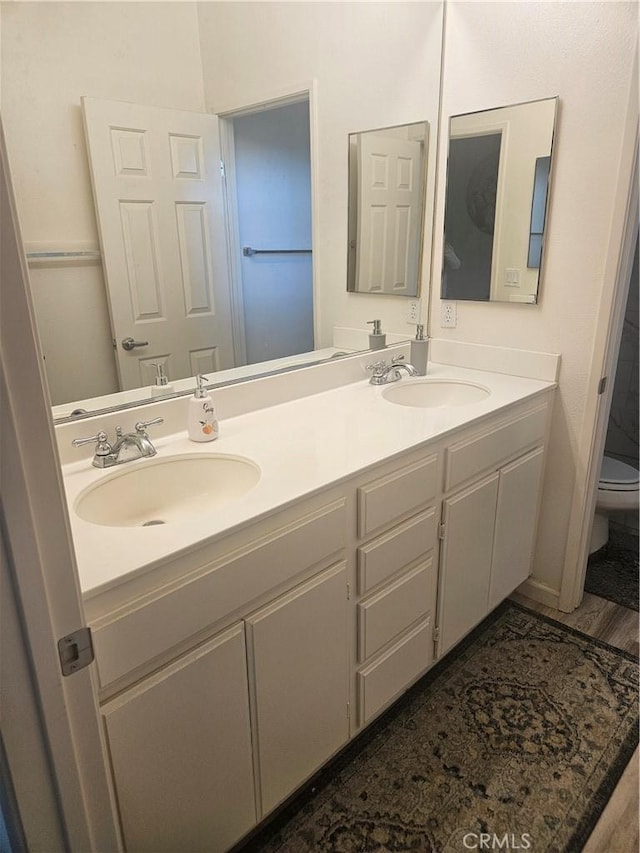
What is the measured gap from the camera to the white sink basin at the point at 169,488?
50.7 inches

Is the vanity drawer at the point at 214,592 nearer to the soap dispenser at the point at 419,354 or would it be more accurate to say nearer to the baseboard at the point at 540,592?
the soap dispenser at the point at 419,354

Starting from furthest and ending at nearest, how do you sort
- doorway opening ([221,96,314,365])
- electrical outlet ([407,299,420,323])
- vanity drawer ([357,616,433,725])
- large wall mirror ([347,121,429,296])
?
1. electrical outlet ([407,299,420,323])
2. large wall mirror ([347,121,429,296])
3. doorway opening ([221,96,314,365])
4. vanity drawer ([357,616,433,725])

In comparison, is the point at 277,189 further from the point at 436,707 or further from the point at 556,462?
the point at 436,707

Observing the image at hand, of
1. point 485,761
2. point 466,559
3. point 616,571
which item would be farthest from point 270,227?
point 616,571

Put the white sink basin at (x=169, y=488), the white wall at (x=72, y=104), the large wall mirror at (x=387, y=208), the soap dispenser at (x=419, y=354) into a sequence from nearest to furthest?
the white wall at (x=72, y=104) → the white sink basin at (x=169, y=488) → the large wall mirror at (x=387, y=208) → the soap dispenser at (x=419, y=354)

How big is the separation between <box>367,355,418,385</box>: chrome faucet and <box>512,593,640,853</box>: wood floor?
1.03 meters

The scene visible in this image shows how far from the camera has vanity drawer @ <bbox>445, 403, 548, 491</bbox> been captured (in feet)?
5.38

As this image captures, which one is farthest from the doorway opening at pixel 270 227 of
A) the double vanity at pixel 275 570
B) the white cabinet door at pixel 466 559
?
the white cabinet door at pixel 466 559

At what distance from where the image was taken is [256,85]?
5.31 ft

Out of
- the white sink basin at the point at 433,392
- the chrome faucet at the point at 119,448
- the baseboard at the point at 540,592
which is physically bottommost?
the baseboard at the point at 540,592

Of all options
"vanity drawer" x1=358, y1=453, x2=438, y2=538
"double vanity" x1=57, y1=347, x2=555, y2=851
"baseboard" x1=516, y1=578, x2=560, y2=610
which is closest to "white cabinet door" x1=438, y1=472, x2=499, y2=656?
"double vanity" x1=57, y1=347, x2=555, y2=851

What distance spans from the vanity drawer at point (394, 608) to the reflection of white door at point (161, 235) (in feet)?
2.61

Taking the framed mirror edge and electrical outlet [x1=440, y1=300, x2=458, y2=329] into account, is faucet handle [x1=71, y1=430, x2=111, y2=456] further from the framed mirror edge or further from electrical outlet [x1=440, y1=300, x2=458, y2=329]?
electrical outlet [x1=440, y1=300, x2=458, y2=329]

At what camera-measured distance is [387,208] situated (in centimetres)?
216
